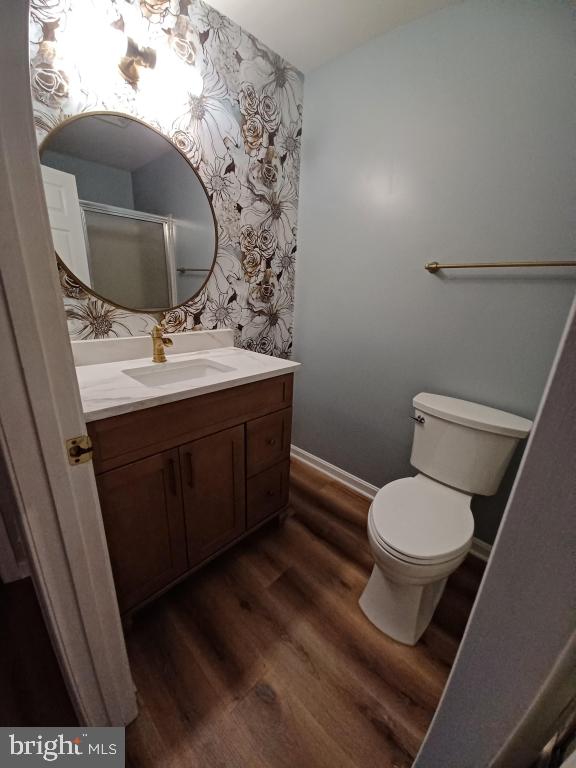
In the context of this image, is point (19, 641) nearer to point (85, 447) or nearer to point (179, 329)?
point (85, 447)

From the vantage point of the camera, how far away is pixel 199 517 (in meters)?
1.18

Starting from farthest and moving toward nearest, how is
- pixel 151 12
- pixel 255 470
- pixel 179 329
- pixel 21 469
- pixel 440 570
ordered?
1. pixel 179 329
2. pixel 255 470
3. pixel 151 12
4. pixel 440 570
5. pixel 21 469

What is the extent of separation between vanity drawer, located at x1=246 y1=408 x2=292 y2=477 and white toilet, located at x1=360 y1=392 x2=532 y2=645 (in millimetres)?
496

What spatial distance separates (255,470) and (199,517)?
0.99 feet

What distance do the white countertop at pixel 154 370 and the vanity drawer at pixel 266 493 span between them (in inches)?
19.7

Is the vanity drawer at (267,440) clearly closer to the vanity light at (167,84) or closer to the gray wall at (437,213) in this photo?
the gray wall at (437,213)

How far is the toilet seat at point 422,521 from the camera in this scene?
980 mm

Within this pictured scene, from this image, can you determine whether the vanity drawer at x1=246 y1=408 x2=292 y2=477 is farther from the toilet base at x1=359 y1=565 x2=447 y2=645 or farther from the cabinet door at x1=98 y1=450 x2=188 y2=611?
the toilet base at x1=359 y1=565 x2=447 y2=645

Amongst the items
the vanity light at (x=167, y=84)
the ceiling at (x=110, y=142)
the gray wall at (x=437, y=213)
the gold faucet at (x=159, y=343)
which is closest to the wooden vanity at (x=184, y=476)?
the gold faucet at (x=159, y=343)

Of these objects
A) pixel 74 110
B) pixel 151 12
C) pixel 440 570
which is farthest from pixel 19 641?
pixel 151 12

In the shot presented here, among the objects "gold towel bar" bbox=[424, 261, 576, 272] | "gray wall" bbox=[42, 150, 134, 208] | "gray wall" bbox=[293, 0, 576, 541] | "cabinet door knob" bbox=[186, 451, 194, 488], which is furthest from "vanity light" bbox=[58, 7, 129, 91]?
"gold towel bar" bbox=[424, 261, 576, 272]

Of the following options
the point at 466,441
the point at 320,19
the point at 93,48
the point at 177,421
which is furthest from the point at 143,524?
the point at 320,19

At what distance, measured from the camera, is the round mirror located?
3.56 ft

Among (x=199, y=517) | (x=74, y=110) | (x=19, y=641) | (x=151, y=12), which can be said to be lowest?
(x=19, y=641)
